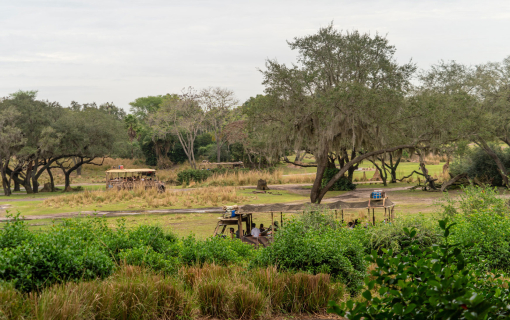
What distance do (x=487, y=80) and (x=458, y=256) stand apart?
2598cm

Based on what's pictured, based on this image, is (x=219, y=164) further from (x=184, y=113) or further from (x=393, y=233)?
(x=393, y=233)

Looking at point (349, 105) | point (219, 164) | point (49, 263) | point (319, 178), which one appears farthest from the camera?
point (219, 164)

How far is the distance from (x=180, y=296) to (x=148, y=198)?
20744mm

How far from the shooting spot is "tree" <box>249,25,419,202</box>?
67.3 ft

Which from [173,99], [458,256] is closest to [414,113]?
[458,256]

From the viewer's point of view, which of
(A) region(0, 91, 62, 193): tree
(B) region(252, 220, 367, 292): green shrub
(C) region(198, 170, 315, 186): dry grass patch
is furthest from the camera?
(C) region(198, 170, 315, 186): dry grass patch

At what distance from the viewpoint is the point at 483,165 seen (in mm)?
28484

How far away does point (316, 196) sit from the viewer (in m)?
22.7

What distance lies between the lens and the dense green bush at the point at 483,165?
1099 inches

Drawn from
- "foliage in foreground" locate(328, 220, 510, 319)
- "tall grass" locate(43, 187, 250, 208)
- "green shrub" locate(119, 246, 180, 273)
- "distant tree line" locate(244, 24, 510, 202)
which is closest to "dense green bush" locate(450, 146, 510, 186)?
"distant tree line" locate(244, 24, 510, 202)

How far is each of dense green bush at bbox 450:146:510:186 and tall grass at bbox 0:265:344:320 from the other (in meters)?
25.4

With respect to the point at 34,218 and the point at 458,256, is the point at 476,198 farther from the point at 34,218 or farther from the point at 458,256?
the point at 34,218

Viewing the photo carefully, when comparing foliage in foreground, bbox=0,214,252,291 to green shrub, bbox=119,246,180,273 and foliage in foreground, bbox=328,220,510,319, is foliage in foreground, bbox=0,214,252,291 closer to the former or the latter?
green shrub, bbox=119,246,180,273

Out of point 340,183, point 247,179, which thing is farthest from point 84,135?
point 340,183
